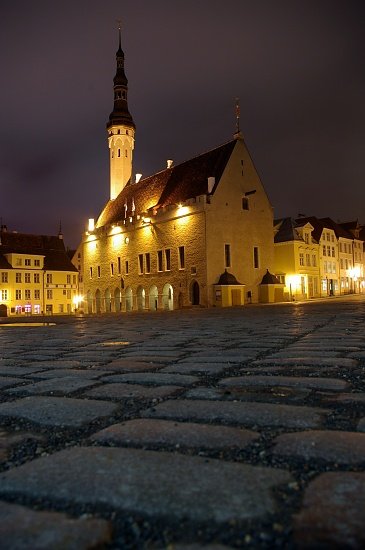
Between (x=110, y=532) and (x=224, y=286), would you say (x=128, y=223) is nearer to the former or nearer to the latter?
(x=224, y=286)

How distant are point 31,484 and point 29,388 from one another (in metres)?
2.03

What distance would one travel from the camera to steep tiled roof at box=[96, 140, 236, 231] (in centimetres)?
4347

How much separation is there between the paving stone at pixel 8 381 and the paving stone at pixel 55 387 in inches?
7.2

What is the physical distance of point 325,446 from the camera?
1828 mm

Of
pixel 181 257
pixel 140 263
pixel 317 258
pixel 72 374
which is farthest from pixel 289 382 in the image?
pixel 317 258

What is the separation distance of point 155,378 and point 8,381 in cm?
120

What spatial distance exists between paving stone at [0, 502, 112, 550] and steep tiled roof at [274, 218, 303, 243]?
52.5m

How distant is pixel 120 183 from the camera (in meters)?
59.9

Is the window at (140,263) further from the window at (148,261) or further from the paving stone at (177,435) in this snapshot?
the paving stone at (177,435)

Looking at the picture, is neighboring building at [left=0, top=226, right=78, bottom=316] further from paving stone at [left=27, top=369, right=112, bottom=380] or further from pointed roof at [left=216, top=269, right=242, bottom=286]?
paving stone at [left=27, top=369, right=112, bottom=380]

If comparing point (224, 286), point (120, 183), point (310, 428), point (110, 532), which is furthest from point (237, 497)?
point (120, 183)

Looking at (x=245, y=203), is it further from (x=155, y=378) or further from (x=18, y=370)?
(x=155, y=378)

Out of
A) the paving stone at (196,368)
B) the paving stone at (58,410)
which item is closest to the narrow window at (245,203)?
the paving stone at (196,368)

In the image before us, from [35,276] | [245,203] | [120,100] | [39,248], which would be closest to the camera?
[245,203]
